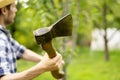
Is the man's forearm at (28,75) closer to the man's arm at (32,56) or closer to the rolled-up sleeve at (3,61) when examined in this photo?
the rolled-up sleeve at (3,61)

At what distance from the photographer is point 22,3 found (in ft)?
13.0

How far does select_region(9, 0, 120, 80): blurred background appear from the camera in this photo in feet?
13.6

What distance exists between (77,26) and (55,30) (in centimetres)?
251

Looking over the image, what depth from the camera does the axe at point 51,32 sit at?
216 centimetres

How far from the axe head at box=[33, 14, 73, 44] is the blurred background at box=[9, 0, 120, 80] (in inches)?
59.8

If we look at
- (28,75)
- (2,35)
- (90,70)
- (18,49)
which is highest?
(90,70)

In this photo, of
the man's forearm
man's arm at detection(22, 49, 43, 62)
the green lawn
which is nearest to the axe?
the man's forearm

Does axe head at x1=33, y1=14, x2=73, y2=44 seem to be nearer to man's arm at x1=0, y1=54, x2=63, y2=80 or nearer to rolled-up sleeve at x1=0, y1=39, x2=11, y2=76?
man's arm at x1=0, y1=54, x2=63, y2=80

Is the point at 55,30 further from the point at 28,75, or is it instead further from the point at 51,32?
the point at 28,75

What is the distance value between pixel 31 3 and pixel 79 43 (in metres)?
12.1

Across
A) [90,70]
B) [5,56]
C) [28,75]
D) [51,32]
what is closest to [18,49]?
[5,56]

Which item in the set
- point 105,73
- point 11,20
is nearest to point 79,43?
point 105,73

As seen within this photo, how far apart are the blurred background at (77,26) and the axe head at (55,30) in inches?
59.8

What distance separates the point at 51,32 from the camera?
2227 millimetres
